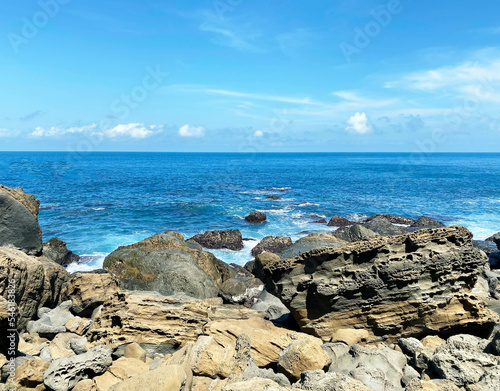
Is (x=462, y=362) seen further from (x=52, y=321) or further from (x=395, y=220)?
(x=395, y=220)

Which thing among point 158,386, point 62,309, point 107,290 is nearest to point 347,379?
point 158,386

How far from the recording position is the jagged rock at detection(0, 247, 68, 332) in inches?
413

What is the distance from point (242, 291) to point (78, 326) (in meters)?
6.71

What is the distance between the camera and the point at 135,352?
9.26 metres

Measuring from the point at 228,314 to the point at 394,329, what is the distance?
5352mm

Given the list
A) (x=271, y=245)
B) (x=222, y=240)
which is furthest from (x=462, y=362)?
(x=222, y=240)

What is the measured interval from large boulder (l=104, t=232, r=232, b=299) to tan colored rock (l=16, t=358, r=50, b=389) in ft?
26.6

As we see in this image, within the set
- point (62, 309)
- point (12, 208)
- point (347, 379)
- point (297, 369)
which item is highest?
point (12, 208)

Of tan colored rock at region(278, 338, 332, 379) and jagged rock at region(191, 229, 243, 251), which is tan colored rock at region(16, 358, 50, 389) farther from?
jagged rock at region(191, 229, 243, 251)

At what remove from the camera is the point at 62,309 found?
1306 cm

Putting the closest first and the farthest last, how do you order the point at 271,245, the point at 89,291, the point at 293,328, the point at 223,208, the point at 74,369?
the point at 74,369 → the point at 293,328 → the point at 89,291 → the point at 271,245 → the point at 223,208

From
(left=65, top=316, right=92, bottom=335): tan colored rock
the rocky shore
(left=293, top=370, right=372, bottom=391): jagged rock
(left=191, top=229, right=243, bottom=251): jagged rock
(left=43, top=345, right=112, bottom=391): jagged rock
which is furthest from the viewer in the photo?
(left=191, top=229, right=243, bottom=251): jagged rock

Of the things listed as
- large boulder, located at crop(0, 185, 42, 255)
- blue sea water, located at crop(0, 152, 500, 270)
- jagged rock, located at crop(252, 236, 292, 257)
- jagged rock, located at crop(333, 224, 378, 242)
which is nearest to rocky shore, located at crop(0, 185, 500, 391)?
large boulder, located at crop(0, 185, 42, 255)

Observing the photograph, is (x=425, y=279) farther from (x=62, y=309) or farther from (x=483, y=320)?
(x=62, y=309)
